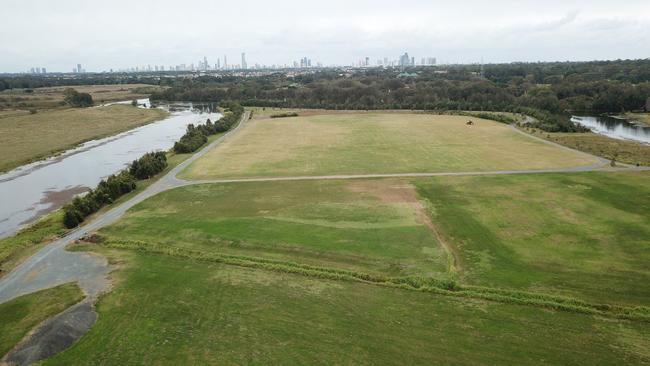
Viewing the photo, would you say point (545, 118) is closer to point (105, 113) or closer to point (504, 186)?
point (504, 186)

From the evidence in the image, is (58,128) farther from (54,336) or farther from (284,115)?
(54,336)

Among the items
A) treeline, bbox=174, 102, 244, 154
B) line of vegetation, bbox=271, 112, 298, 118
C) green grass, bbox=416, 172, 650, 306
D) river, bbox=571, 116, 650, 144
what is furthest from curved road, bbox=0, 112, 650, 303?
river, bbox=571, 116, 650, 144

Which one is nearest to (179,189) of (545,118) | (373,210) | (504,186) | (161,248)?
(161,248)

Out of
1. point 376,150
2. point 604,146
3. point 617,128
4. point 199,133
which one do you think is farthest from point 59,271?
point 617,128

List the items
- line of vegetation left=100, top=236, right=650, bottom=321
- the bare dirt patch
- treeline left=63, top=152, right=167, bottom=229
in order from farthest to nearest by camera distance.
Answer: treeline left=63, top=152, right=167, bottom=229 → the bare dirt patch → line of vegetation left=100, top=236, right=650, bottom=321

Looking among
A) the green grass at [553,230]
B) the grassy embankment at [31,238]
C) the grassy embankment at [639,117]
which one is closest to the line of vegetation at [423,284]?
the green grass at [553,230]

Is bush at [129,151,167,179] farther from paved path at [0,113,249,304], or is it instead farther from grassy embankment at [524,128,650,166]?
grassy embankment at [524,128,650,166]
